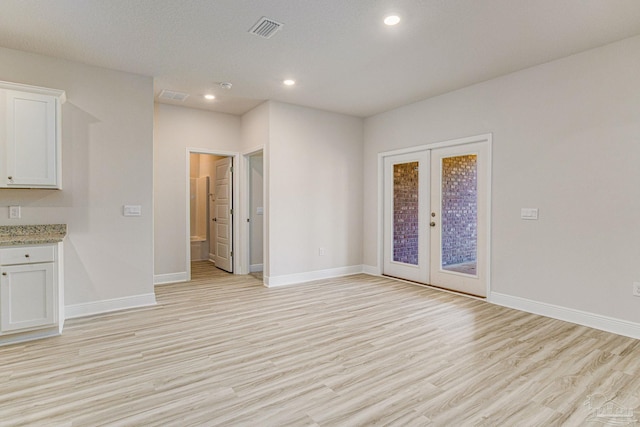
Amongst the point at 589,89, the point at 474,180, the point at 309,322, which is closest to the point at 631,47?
the point at 589,89

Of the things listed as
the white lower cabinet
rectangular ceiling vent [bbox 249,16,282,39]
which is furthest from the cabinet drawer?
rectangular ceiling vent [bbox 249,16,282,39]

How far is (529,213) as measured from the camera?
3859 millimetres

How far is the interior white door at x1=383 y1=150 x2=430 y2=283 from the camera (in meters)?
5.13

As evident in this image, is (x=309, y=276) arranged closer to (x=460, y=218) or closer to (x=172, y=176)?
(x=460, y=218)

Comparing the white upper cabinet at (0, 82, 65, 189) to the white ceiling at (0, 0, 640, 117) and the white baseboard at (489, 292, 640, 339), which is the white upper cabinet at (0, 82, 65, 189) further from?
the white baseboard at (489, 292, 640, 339)

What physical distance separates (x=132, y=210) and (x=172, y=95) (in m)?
1.89

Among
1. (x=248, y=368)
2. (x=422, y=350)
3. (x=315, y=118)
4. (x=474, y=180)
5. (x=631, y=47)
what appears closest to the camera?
(x=248, y=368)

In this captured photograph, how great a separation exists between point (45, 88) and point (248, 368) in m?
3.31

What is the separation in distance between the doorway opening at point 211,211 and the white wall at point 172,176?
0.47 ft

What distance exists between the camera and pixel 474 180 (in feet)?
14.7

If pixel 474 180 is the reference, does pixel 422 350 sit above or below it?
below

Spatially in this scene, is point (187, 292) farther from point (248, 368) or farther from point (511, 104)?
point (511, 104)

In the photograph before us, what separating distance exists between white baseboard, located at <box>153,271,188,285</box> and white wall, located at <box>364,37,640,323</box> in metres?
4.60

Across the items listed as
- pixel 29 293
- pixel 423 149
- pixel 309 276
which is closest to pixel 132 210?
pixel 29 293
